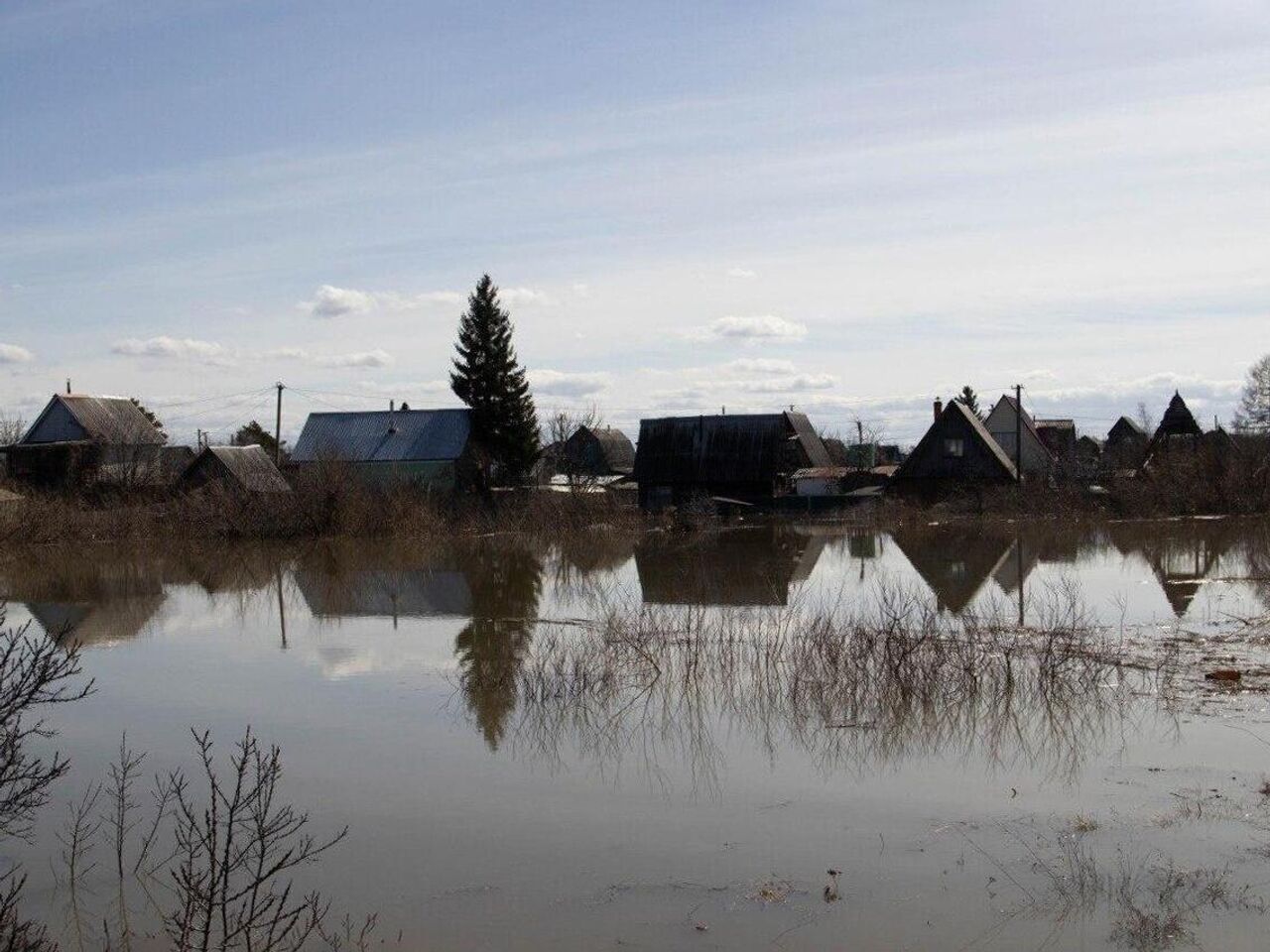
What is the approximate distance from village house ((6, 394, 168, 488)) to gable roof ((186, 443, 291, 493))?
422 centimetres

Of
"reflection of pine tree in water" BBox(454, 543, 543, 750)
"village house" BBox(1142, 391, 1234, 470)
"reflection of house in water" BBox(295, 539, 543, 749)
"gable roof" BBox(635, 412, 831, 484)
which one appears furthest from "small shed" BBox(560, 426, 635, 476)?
"reflection of pine tree in water" BBox(454, 543, 543, 750)

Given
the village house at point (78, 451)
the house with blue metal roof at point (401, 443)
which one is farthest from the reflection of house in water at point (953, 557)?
the village house at point (78, 451)

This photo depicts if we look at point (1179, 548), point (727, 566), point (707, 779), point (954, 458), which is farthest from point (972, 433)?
point (707, 779)

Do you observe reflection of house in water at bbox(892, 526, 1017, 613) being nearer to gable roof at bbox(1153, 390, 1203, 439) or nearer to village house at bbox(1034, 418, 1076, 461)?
gable roof at bbox(1153, 390, 1203, 439)

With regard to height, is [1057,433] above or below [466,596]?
above

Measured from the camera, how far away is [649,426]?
185ft

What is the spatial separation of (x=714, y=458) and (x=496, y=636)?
3653cm

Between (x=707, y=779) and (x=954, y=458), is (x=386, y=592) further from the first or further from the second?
(x=954, y=458)

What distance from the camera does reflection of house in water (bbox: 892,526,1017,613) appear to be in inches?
893

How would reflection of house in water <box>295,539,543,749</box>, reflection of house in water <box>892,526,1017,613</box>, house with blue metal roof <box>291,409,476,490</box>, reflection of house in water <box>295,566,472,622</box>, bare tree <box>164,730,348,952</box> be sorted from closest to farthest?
bare tree <box>164,730,348,952</box> < reflection of house in water <box>295,539,543,749</box> < reflection of house in water <box>295,566,472,622</box> < reflection of house in water <box>892,526,1017,613</box> < house with blue metal roof <box>291,409,476,490</box>

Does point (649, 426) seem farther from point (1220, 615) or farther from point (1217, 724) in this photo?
point (1217, 724)

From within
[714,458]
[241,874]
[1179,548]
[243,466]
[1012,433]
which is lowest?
[241,874]

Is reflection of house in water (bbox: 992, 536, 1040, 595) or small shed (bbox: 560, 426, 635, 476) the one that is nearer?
reflection of house in water (bbox: 992, 536, 1040, 595)

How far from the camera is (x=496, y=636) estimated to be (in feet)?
59.8
